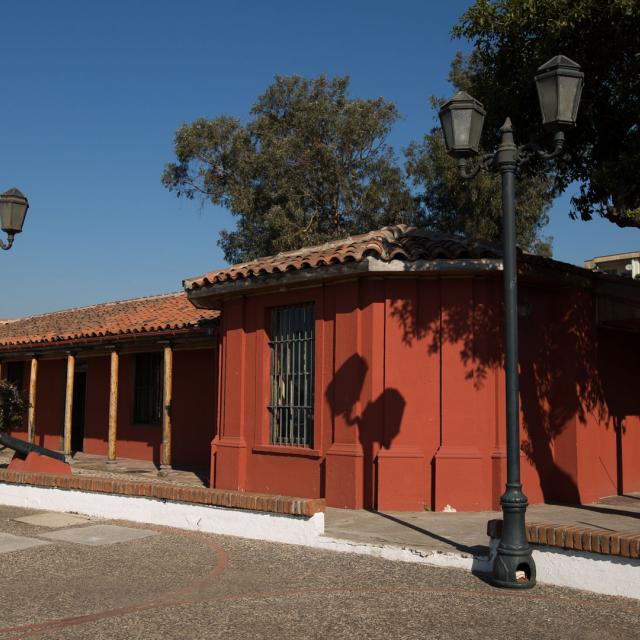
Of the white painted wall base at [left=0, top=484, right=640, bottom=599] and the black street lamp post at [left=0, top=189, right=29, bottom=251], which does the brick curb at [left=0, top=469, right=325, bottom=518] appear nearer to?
the white painted wall base at [left=0, top=484, right=640, bottom=599]

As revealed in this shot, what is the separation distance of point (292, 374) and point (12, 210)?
4332 millimetres

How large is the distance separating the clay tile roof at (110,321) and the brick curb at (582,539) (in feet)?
26.5

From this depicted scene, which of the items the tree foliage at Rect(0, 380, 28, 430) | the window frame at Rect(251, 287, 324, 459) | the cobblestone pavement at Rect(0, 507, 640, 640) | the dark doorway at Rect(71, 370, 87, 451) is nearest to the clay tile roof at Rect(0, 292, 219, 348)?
the dark doorway at Rect(71, 370, 87, 451)

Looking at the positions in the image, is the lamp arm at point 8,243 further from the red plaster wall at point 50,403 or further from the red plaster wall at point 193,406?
the red plaster wall at point 50,403

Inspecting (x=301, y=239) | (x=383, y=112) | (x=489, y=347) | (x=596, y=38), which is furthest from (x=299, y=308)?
(x=383, y=112)

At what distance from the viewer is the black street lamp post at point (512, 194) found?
5684 millimetres

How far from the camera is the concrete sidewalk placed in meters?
6.91

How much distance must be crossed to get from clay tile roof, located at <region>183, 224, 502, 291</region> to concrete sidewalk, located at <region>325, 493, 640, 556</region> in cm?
306

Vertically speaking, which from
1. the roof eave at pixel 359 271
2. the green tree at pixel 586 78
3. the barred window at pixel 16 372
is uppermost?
the green tree at pixel 586 78

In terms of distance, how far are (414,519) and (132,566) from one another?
3331mm

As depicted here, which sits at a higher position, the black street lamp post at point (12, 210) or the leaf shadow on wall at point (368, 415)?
the black street lamp post at point (12, 210)

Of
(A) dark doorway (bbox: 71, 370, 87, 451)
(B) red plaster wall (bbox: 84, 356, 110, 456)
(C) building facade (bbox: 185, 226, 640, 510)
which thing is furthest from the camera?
(A) dark doorway (bbox: 71, 370, 87, 451)

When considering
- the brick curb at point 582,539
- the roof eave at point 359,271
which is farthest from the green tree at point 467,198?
the brick curb at point 582,539

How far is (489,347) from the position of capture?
365 inches
